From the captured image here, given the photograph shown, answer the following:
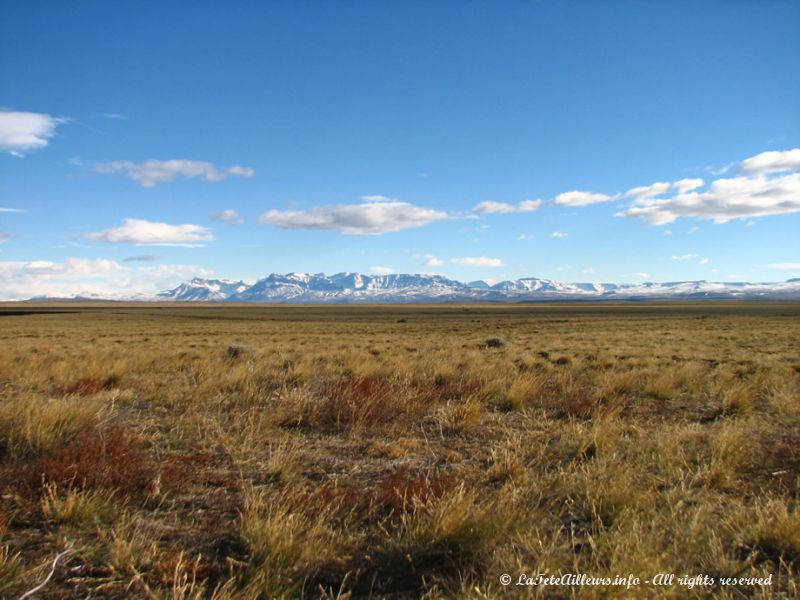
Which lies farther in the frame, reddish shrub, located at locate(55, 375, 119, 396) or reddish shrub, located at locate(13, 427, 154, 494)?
reddish shrub, located at locate(55, 375, 119, 396)

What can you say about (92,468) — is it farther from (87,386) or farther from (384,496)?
(87,386)

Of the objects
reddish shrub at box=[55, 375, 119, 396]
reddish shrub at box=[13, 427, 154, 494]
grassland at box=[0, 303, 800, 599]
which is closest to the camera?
grassland at box=[0, 303, 800, 599]

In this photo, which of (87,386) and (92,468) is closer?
(92,468)

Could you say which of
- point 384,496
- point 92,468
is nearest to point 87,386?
point 92,468

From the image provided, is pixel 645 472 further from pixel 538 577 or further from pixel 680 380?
pixel 680 380

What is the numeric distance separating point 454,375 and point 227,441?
6.17 meters

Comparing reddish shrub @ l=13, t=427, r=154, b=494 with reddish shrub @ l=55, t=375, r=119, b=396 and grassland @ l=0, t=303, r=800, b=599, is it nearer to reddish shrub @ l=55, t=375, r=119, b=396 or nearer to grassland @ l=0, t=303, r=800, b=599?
grassland @ l=0, t=303, r=800, b=599

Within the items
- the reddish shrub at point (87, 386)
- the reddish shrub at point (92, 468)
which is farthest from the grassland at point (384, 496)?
the reddish shrub at point (87, 386)

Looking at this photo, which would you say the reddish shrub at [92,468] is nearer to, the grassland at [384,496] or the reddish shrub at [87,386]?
the grassland at [384,496]

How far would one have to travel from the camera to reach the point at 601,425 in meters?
6.42

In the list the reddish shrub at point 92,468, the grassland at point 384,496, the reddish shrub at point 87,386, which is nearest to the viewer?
the grassland at point 384,496

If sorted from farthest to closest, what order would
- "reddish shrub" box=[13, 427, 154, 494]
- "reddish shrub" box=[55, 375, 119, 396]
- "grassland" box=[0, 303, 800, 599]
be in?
"reddish shrub" box=[55, 375, 119, 396] < "reddish shrub" box=[13, 427, 154, 494] < "grassland" box=[0, 303, 800, 599]

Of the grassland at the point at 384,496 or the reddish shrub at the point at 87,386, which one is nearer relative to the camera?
the grassland at the point at 384,496

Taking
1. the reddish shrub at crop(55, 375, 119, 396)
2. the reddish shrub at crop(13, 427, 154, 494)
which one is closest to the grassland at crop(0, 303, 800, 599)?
the reddish shrub at crop(13, 427, 154, 494)
